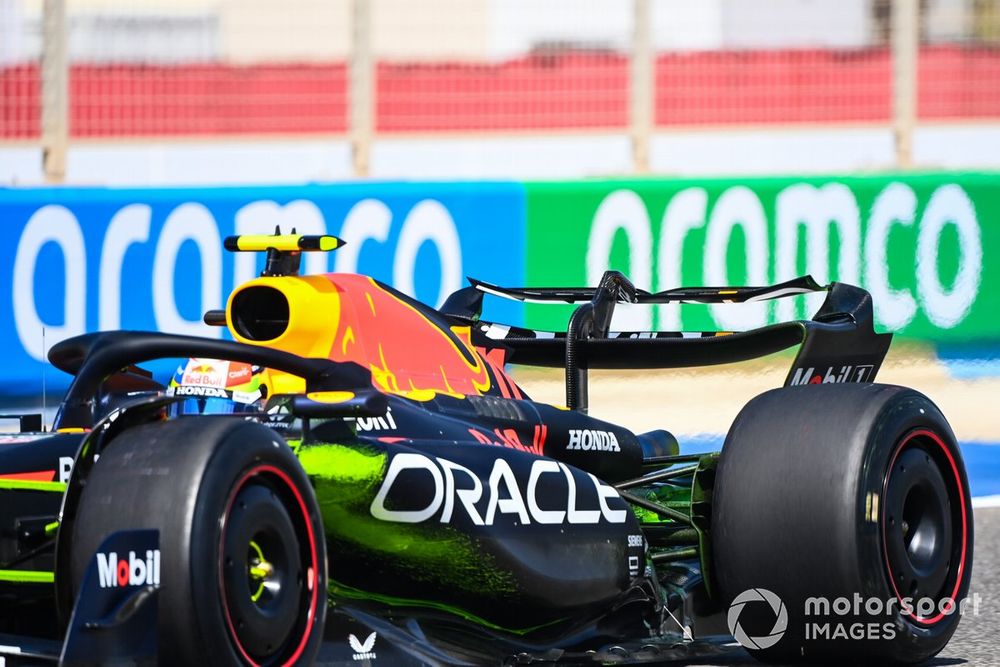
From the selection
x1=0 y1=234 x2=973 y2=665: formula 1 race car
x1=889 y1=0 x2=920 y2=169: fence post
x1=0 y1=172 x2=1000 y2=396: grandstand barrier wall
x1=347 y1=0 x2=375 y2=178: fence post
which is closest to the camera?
x1=0 y1=234 x2=973 y2=665: formula 1 race car

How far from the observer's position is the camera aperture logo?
461 centimetres

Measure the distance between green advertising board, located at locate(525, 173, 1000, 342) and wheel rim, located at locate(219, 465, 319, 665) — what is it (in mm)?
4615

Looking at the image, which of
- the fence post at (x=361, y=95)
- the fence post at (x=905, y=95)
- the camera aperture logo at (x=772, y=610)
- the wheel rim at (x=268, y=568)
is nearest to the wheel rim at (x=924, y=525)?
the camera aperture logo at (x=772, y=610)

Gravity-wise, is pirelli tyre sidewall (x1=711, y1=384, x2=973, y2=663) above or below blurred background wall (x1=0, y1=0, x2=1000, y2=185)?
below

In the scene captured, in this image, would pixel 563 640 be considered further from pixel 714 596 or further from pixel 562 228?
pixel 562 228

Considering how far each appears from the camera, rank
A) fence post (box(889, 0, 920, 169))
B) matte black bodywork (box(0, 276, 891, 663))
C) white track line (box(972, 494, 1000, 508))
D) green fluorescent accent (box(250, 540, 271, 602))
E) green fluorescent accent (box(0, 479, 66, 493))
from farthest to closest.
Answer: fence post (box(889, 0, 920, 169)) < white track line (box(972, 494, 1000, 508)) < matte black bodywork (box(0, 276, 891, 663)) < green fluorescent accent (box(0, 479, 66, 493)) < green fluorescent accent (box(250, 540, 271, 602))

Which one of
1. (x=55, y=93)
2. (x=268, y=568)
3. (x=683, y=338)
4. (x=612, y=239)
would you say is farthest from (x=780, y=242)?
(x=268, y=568)

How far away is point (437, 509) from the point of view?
13.8ft

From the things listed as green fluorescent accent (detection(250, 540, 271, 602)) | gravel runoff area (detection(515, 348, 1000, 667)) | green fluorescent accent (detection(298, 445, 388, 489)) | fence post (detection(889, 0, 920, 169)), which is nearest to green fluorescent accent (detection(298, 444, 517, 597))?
green fluorescent accent (detection(298, 445, 388, 489))

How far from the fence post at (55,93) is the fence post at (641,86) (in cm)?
299

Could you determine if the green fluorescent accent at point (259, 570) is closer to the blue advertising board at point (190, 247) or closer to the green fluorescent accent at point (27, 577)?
the green fluorescent accent at point (27, 577)

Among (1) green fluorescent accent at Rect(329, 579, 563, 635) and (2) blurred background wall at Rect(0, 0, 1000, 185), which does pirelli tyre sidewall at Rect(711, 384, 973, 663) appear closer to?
(1) green fluorescent accent at Rect(329, 579, 563, 635)

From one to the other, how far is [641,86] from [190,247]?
8.73ft

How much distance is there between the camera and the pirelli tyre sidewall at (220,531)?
334cm
